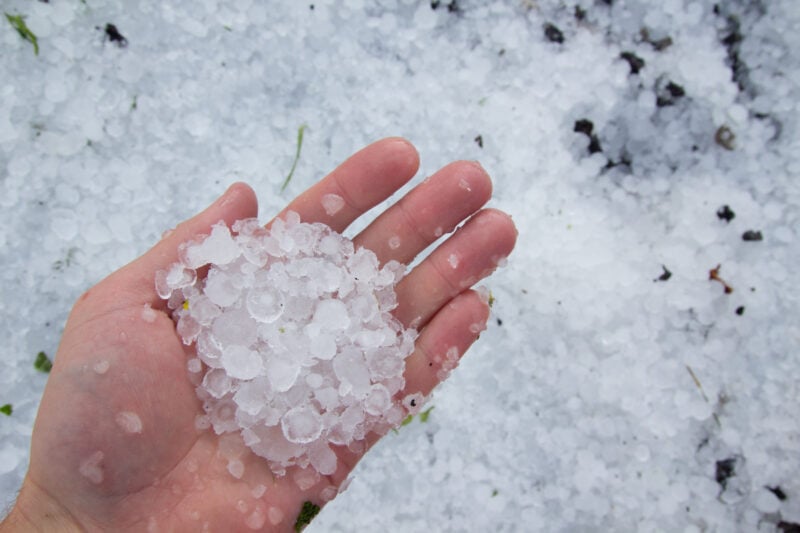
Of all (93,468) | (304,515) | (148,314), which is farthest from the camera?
(304,515)

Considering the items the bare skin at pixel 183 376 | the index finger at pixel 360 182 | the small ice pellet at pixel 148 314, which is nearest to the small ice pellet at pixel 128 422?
the bare skin at pixel 183 376

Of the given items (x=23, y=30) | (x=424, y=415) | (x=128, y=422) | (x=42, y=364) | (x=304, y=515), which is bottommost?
(x=424, y=415)

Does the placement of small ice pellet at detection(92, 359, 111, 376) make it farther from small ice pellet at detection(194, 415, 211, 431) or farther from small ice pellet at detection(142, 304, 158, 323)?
small ice pellet at detection(194, 415, 211, 431)

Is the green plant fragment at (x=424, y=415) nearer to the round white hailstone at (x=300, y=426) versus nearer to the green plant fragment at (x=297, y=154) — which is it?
the round white hailstone at (x=300, y=426)

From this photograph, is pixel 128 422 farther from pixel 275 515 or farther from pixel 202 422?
pixel 275 515

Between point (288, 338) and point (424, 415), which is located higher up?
point (288, 338)

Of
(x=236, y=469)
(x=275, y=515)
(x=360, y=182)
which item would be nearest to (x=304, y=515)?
(x=275, y=515)
